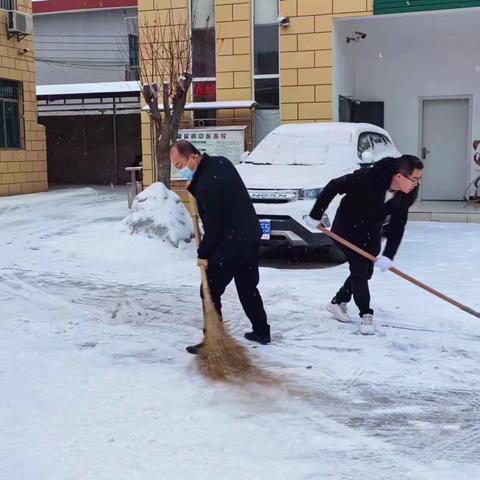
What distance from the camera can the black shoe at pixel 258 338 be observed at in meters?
4.98

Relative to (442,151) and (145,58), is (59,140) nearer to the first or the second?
(145,58)

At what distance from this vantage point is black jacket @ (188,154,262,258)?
453cm

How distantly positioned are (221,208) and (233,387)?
1.23 m

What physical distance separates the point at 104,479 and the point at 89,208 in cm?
1175

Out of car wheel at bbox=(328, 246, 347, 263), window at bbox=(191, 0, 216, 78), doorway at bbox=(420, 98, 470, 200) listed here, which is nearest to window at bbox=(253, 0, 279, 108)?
window at bbox=(191, 0, 216, 78)

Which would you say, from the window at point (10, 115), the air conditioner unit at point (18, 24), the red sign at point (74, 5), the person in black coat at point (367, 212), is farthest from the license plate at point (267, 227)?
the red sign at point (74, 5)

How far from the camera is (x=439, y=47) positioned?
41.1ft

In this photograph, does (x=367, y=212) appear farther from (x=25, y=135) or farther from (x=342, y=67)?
(x=25, y=135)

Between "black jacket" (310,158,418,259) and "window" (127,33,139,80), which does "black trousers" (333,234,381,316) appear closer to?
"black jacket" (310,158,418,259)

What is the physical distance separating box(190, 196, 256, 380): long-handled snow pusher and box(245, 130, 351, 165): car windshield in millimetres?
4014

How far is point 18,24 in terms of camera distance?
Answer: 16.7 meters

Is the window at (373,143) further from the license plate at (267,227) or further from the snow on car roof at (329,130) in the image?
the license plate at (267,227)

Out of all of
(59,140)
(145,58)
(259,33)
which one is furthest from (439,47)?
(59,140)

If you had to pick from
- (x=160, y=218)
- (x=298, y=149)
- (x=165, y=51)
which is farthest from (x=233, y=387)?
(x=165, y=51)
